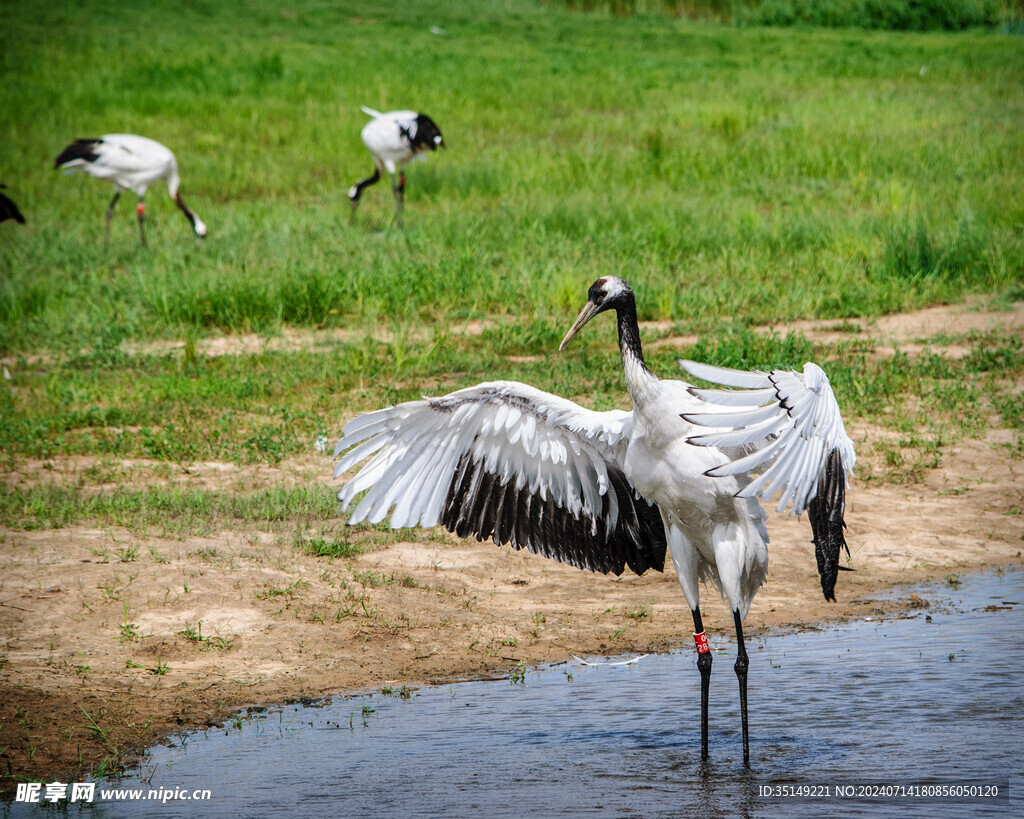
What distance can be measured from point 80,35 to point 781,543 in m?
20.8

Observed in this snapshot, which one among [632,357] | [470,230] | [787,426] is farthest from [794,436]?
[470,230]

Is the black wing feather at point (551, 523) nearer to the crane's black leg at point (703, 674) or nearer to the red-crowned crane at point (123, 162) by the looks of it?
the crane's black leg at point (703, 674)

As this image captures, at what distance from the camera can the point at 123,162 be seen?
12.4 metres

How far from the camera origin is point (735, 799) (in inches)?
146

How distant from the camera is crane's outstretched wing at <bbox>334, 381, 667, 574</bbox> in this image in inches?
163

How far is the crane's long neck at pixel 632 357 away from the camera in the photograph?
12.9 feet

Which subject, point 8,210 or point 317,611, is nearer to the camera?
point 317,611

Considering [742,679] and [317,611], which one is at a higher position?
[742,679]

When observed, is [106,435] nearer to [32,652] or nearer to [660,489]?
[32,652]

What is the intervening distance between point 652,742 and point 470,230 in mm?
7303

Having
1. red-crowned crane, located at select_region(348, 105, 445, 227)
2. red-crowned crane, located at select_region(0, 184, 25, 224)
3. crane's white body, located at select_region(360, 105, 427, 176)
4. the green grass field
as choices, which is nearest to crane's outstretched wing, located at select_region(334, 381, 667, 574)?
the green grass field

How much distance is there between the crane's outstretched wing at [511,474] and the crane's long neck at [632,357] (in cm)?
19

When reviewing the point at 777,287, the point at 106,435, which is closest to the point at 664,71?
the point at 777,287

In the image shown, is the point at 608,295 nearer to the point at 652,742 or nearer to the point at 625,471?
the point at 625,471
